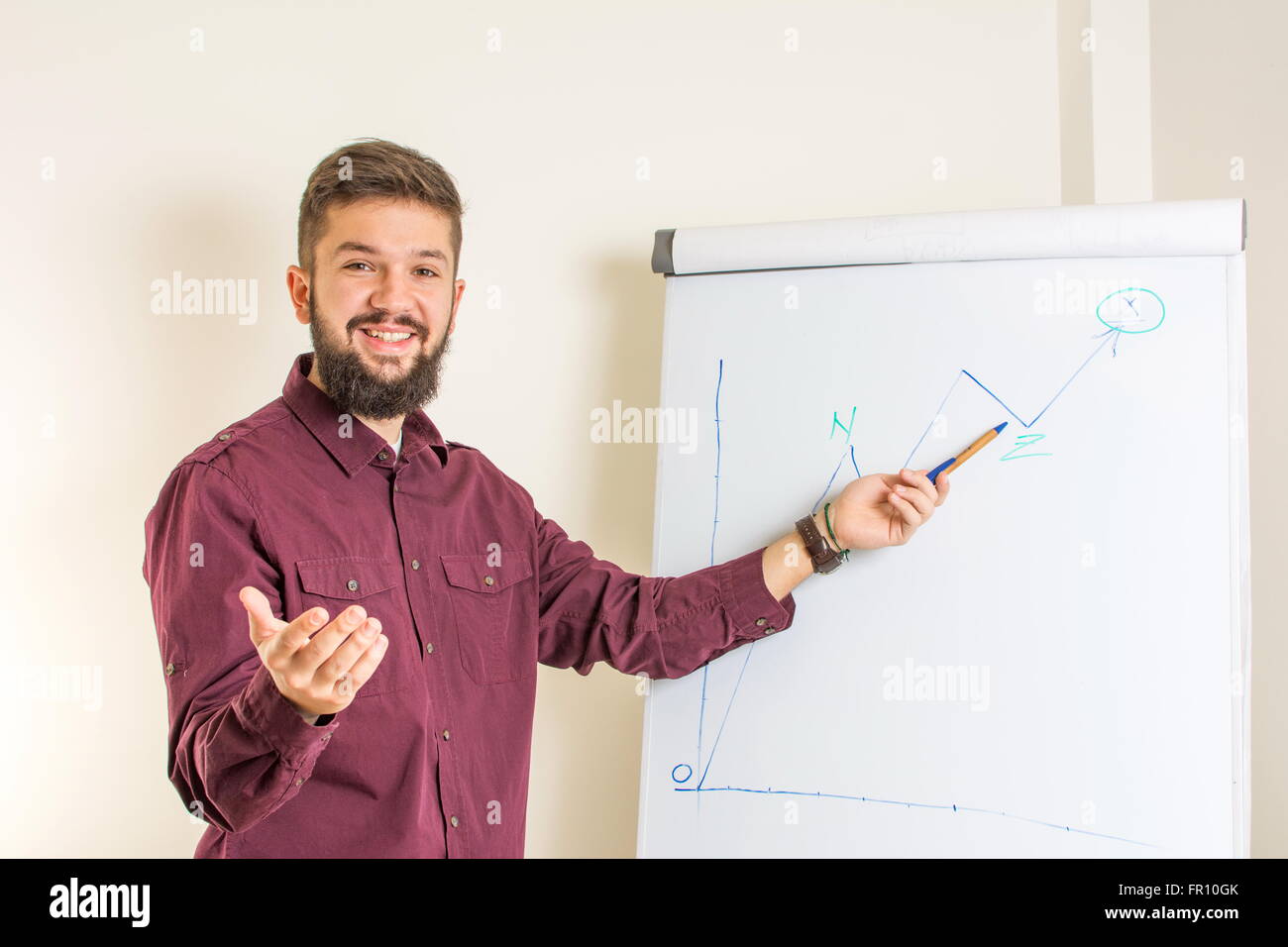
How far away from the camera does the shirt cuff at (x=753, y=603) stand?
4.88 ft

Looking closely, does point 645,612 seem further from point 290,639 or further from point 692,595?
point 290,639

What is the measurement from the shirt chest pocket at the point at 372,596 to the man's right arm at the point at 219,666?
0.05 metres

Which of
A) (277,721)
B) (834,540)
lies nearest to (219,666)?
(277,721)

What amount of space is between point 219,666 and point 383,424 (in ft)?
1.42

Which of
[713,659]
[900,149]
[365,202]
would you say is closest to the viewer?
[365,202]

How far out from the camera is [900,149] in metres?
1.85

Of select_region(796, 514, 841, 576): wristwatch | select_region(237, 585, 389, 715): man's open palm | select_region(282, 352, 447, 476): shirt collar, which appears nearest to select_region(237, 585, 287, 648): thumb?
select_region(237, 585, 389, 715): man's open palm

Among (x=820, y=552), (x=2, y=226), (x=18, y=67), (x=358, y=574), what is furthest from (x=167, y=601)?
(x=18, y=67)

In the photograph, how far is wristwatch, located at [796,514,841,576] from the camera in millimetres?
1488

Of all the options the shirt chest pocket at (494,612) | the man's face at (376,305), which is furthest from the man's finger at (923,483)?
the man's face at (376,305)

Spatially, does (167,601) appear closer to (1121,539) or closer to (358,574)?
(358,574)

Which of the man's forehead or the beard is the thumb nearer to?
the beard

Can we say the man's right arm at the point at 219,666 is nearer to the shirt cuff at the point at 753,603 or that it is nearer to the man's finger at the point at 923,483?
the shirt cuff at the point at 753,603

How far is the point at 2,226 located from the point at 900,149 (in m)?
1.67
